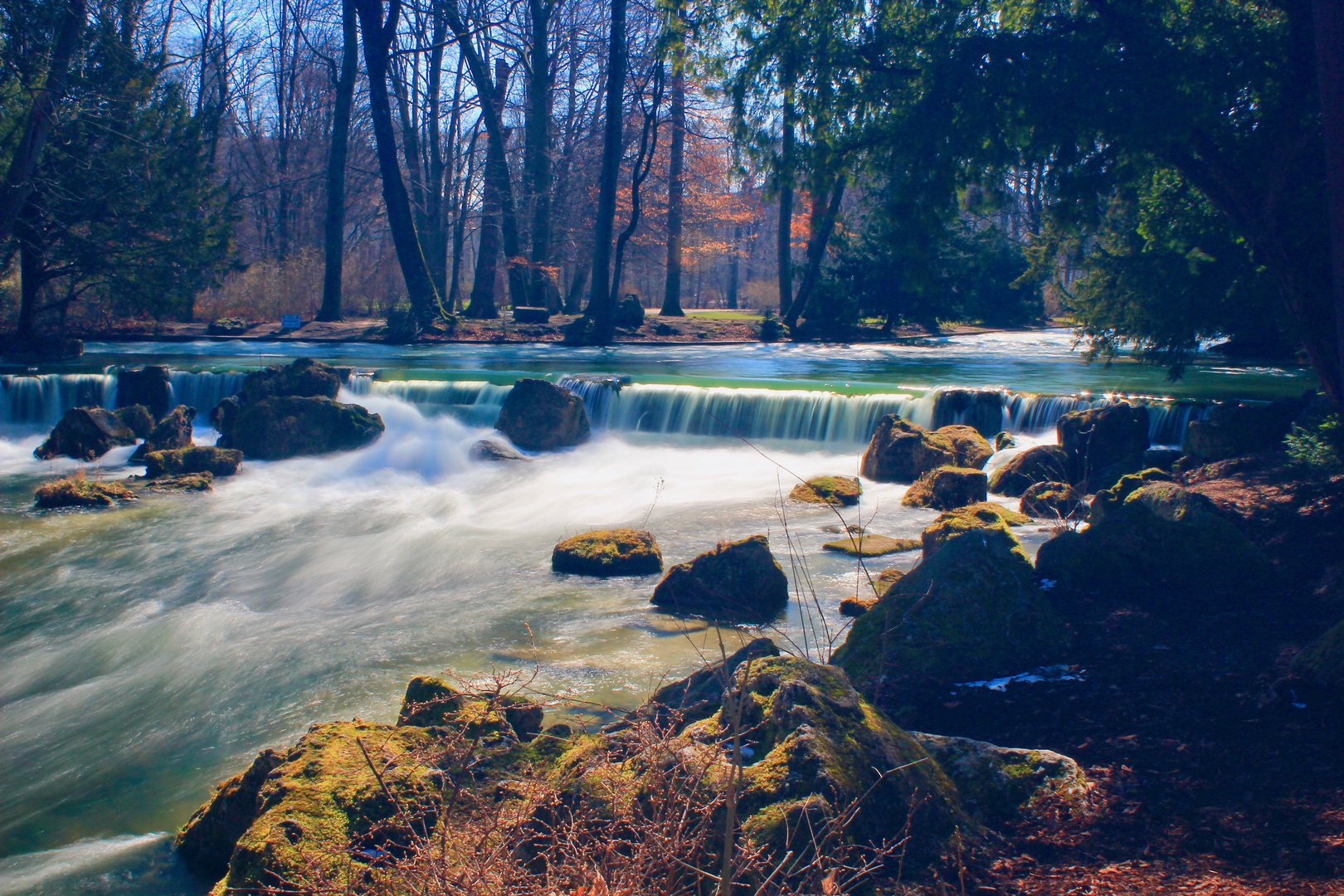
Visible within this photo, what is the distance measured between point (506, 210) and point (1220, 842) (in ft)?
107

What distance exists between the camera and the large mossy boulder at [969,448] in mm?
12375

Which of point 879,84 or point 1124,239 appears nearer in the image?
point 879,84

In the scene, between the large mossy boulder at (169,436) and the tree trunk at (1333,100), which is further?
the large mossy boulder at (169,436)

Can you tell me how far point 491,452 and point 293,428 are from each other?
128 inches

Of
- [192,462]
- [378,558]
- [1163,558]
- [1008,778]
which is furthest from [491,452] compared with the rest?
[1008,778]

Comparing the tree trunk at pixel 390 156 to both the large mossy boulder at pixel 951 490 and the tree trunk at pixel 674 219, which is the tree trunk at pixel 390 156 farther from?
the large mossy boulder at pixel 951 490

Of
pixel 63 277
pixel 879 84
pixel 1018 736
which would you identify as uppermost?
pixel 879 84

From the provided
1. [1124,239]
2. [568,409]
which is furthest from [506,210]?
[1124,239]

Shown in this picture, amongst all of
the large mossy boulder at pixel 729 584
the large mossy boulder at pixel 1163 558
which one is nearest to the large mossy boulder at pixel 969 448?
the large mossy boulder at pixel 1163 558

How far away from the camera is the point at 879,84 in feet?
32.1

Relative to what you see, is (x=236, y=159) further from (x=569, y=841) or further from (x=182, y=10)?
(x=569, y=841)

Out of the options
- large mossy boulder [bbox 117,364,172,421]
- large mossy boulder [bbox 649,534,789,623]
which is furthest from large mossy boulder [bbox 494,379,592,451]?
large mossy boulder [bbox 649,534,789,623]

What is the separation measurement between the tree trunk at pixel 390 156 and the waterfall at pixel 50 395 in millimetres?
10196

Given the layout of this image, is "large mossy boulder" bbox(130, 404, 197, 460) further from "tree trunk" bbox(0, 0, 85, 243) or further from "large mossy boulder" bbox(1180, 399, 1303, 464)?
"large mossy boulder" bbox(1180, 399, 1303, 464)
